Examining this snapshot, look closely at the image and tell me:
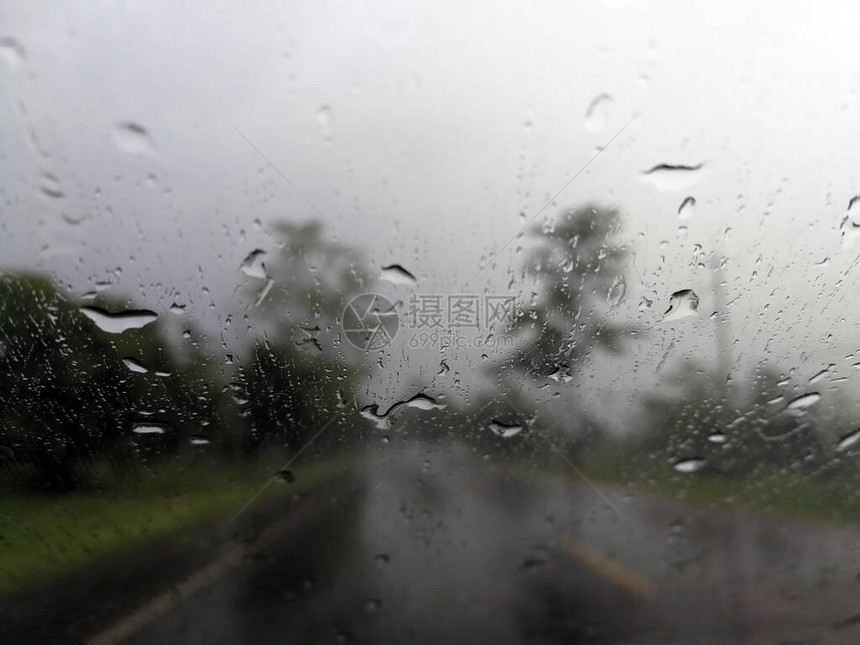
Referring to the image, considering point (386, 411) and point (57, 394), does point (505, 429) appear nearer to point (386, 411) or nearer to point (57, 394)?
point (386, 411)

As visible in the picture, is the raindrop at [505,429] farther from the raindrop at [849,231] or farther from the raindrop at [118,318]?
the raindrop at [849,231]

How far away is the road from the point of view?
2012mm

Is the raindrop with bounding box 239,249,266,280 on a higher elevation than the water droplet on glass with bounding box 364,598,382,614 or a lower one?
higher

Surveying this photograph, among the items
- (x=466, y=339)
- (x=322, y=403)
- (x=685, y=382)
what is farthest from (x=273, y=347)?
(x=685, y=382)

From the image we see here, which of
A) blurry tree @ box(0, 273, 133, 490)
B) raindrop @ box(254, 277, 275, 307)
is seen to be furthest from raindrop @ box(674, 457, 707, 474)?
blurry tree @ box(0, 273, 133, 490)

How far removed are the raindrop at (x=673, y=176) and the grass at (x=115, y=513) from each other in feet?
5.25

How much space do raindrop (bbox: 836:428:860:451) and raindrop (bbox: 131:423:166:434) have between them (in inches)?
103

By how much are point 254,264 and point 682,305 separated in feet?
5.10

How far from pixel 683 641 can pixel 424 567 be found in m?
0.97

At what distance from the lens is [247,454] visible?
210 centimetres

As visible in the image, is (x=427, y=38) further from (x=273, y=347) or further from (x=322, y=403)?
(x=322, y=403)

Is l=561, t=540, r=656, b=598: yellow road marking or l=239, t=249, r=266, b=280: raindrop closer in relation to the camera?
l=239, t=249, r=266, b=280: raindrop

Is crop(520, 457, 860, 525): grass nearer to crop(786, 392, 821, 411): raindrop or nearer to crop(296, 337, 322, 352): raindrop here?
crop(786, 392, 821, 411): raindrop

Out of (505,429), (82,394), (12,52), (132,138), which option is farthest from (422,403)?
(12,52)
